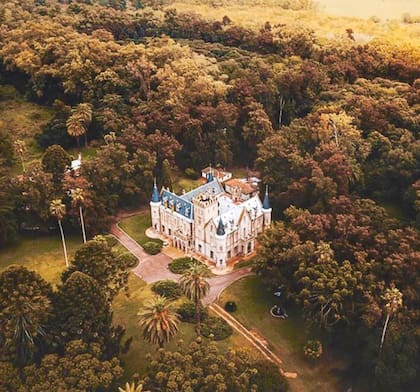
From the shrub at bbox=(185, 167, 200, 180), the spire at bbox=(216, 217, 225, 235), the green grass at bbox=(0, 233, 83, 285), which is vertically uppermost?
the spire at bbox=(216, 217, 225, 235)

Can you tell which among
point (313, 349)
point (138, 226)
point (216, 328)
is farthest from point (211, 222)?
point (313, 349)

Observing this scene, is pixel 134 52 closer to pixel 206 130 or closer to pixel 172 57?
pixel 172 57

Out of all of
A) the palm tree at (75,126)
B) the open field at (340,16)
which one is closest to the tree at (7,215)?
the palm tree at (75,126)

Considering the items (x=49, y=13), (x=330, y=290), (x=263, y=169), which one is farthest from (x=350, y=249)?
(x=49, y=13)

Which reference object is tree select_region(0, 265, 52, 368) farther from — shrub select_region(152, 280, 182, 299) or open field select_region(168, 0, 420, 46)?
open field select_region(168, 0, 420, 46)

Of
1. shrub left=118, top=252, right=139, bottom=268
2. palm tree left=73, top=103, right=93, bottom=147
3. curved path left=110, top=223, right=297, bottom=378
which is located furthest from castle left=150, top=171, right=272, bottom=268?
palm tree left=73, top=103, right=93, bottom=147

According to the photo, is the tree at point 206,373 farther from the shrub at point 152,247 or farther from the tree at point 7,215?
the tree at point 7,215
